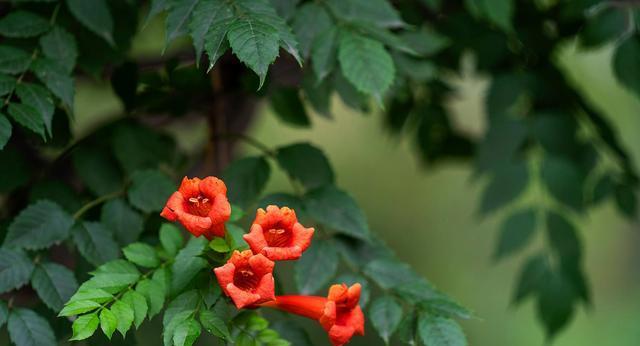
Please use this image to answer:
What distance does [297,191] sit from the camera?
77.7 inches

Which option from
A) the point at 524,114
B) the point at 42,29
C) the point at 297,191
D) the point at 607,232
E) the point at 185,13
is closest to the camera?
the point at 185,13

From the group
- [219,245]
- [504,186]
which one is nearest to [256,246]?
[219,245]

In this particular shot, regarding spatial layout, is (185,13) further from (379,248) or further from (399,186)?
(399,186)

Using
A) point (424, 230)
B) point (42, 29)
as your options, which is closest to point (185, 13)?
point (42, 29)

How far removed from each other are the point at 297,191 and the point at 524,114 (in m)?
1.15

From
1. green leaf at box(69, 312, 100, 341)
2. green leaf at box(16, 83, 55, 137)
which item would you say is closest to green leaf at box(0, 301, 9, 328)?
green leaf at box(69, 312, 100, 341)

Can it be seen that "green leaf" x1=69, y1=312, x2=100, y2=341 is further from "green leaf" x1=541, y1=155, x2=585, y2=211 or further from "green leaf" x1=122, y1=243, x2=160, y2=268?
"green leaf" x1=541, y1=155, x2=585, y2=211

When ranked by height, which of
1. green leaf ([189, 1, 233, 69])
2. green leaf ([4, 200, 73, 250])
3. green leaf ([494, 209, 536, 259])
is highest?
green leaf ([189, 1, 233, 69])

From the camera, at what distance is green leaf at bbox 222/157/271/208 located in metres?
1.90

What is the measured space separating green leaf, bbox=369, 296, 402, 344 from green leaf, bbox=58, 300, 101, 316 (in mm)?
592

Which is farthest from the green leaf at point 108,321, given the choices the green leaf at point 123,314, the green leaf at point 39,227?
the green leaf at point 39,227

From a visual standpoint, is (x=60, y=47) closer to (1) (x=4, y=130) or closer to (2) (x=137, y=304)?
(1) (x=4, y=130)

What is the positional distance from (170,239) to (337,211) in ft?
1.38

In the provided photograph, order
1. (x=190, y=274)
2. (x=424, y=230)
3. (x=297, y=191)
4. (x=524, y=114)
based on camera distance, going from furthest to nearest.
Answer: (x=424, y=230)
(x=524, y=114)
(x=297, y=191)
(x=190, y=274)
